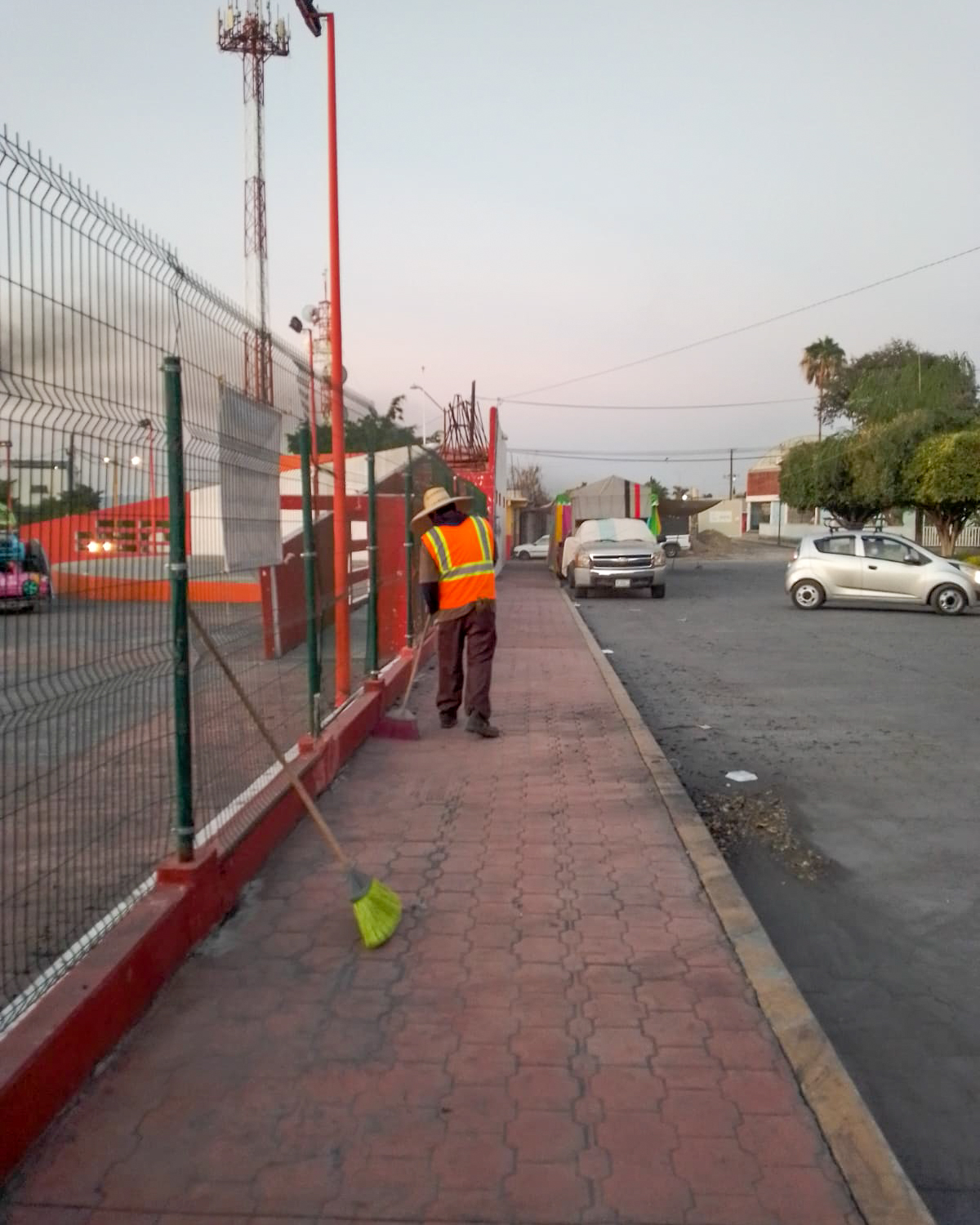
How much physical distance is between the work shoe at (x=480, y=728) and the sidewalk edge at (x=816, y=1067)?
2.57m

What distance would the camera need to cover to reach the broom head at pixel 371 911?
4129 millimetres

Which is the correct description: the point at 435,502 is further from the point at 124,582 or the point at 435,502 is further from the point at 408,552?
the point at 124,582

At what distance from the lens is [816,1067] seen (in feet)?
10.7

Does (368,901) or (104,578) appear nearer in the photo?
(104,578)

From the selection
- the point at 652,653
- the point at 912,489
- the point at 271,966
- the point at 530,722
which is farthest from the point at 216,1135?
the point at 912,489

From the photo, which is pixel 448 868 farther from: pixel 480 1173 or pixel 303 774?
pixel 480 1173

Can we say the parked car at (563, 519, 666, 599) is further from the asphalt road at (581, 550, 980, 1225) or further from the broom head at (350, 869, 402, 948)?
the broom head at (350, 869, 402, 948)

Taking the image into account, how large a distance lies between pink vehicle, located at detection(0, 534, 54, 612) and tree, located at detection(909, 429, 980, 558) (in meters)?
30.7

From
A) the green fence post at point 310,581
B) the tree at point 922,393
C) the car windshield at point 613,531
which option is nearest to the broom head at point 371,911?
the green fence post at point 310,581

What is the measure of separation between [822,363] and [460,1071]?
6570cm

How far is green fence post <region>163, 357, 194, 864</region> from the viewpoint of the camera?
3.89m

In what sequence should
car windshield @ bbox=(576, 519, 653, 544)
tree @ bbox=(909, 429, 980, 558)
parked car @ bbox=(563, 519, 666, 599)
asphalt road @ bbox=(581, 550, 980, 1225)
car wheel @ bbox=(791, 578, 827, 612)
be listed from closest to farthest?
asphalt road @ bbox=(581, 550, 980, 1225)
car wheel @ bbox=(791, 578, 827, 612)
parked car @ bbox=(563, 519, 666, 599)
car windshield @ bbox=(576, 519, 653, 544)
tree @ bbox=(909, 429, 980, 558)

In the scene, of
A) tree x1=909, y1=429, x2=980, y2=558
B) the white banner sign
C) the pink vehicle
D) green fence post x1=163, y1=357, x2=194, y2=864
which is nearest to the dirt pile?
the white banner sign

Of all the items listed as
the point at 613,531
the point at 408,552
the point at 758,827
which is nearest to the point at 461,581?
the point at 758,827
